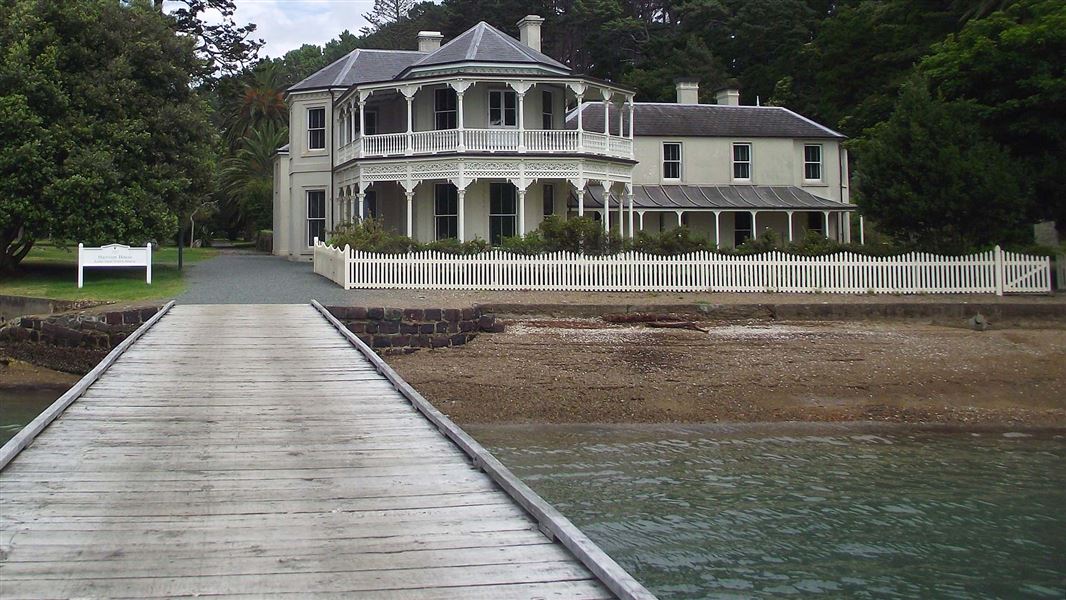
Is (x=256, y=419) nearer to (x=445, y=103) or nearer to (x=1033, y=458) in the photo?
(x=1033, y=458)

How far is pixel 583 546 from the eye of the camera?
582 cm

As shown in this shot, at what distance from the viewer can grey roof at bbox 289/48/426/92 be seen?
37.8 m

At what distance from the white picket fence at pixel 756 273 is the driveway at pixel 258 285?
142cm

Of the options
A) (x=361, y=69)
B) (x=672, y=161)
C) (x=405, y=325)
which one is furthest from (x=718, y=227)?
(x=405, y=325)

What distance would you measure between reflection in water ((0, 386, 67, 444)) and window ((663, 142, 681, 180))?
27277 millimetres

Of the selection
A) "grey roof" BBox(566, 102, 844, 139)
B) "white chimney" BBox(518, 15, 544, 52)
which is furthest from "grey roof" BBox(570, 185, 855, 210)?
"white chimney" BBox(518, 15, 544, 52)

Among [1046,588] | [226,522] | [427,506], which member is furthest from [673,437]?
[226,522]

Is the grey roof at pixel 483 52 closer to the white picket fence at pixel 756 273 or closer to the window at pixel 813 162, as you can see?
the white picket fence at pixel 756 273

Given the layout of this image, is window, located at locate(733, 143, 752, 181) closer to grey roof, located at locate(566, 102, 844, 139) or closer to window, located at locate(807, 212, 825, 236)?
grey roof, located at locate(566, 102, 844, 139)

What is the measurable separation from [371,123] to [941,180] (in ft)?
64.9

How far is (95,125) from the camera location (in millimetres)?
25156

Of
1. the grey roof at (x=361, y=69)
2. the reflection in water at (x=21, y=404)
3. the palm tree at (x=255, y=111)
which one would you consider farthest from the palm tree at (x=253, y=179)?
the reflection in water at (x=21, y=404)

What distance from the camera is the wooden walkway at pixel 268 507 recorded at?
5527 millimetres

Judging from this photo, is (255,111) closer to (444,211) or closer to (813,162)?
(444,211)
